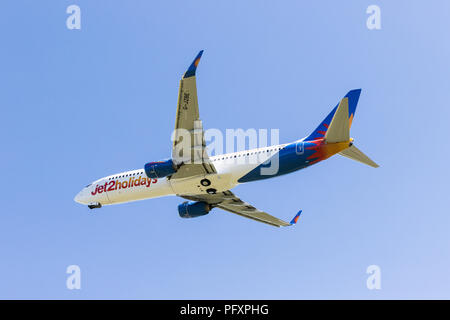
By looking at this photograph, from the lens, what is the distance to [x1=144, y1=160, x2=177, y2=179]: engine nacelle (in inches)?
1705

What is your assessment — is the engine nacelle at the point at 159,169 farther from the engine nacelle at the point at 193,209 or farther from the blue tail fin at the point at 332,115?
the blue tail fin at the point at 332,115

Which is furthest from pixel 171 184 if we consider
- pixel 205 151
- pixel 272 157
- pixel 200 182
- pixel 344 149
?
pixel 344 149

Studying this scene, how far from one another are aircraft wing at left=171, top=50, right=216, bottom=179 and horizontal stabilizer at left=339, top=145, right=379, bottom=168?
30.6 feet

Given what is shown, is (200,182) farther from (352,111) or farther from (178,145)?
(352,111)

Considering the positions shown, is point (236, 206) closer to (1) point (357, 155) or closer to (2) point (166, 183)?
(2) point (166, 183)

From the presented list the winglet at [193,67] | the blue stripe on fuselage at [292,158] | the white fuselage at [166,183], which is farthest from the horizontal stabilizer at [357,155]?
the winglet at [193,67]

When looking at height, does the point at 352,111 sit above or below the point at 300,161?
above

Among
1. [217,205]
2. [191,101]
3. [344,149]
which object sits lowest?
[217,205]

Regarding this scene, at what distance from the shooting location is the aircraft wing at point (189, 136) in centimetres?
3641

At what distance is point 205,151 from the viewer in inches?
1656

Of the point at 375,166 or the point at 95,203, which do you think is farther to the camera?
the point at 95,203

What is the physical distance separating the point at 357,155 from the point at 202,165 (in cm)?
1068

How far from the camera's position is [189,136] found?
132 ft

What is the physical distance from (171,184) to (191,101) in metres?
10.2
